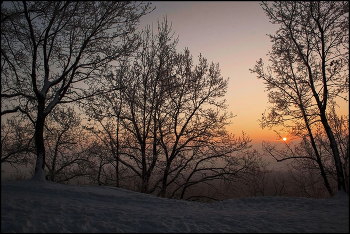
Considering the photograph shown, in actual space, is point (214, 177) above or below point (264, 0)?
below

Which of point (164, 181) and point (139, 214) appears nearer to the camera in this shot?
point (139, 214)

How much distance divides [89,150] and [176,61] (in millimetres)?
8003

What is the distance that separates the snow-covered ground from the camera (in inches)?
178

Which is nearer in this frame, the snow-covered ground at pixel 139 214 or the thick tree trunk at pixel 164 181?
the snow-covered ground at pixel 139 214

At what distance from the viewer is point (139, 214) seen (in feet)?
18.1

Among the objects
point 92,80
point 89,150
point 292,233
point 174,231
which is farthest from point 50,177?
point 292,233

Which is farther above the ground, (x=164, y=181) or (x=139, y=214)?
(x=164, y=181)

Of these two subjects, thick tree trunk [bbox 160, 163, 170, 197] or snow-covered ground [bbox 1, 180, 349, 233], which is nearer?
snow-covered ground [bbox 1, 180, 349, 233]

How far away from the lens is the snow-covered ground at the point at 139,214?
14.9 feet

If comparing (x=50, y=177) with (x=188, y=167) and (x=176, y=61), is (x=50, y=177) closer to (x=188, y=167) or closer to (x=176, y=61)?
(x=188, y=167)

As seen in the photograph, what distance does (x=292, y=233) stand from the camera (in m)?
4.40

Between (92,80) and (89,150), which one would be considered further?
(89,150)

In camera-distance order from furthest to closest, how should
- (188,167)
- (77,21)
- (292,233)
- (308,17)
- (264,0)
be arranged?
(188,167) → (264,0) → (308,17) → (77,21) → (292,233)

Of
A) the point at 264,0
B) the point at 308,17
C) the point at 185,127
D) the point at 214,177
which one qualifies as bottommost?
the point at 214,177
